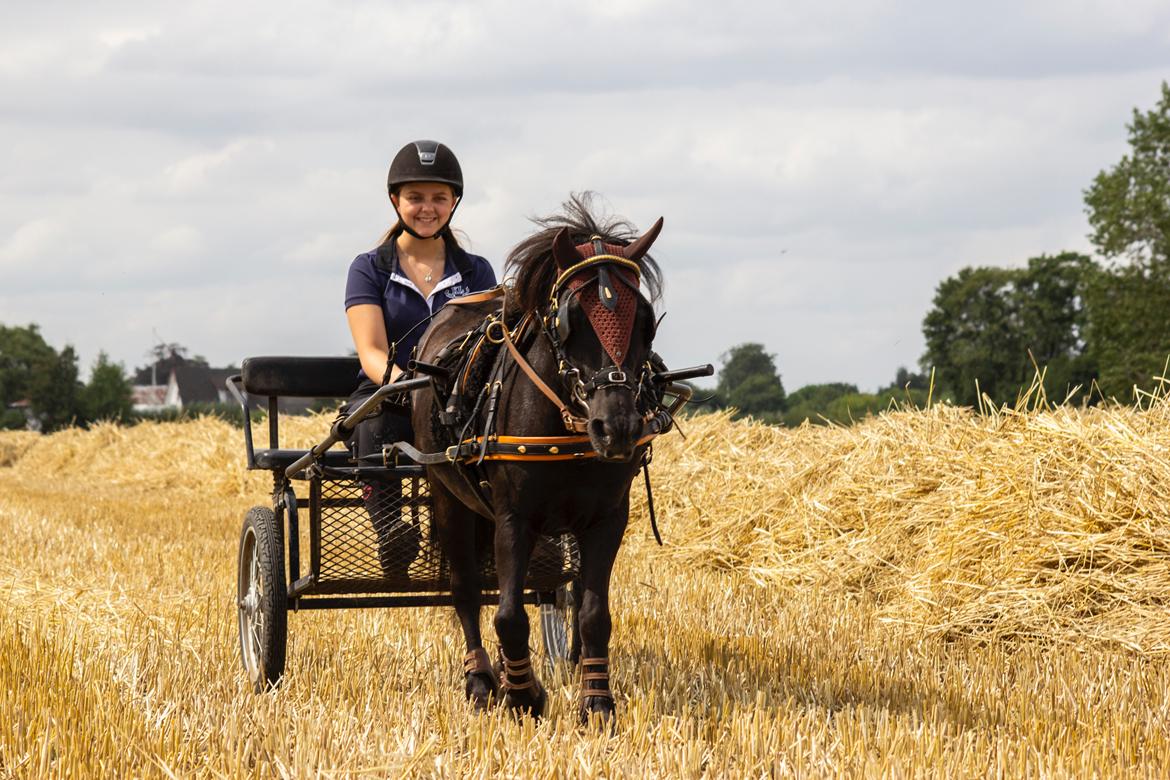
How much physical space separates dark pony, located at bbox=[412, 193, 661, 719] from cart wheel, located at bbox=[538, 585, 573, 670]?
4.44 ft

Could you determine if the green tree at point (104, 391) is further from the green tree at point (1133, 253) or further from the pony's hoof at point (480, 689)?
→ the pony's hoof at point (480, 689)

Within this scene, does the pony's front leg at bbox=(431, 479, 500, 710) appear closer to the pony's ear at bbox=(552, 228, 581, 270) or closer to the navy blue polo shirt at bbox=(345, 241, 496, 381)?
the navy blue polo shirt at bbox=(345, 241, 496, 381)

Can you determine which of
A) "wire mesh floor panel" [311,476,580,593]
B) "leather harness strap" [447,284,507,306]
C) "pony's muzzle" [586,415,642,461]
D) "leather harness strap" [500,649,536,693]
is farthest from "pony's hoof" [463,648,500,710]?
"pony's muzzle" [586,415,642,461]

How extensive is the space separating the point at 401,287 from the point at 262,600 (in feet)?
5.19

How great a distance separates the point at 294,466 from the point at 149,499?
13.0m

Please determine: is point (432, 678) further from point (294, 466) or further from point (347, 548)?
point (294, 466)

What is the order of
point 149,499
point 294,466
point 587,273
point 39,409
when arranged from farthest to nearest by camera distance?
1. point 39,409
2. point 149,499
3. point 294,466
4. point 587,273

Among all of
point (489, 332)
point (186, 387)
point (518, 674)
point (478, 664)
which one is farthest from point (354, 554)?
point (186, 387)

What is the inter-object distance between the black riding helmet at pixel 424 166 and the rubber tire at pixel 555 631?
196 centimetres

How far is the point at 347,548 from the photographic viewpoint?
568cm

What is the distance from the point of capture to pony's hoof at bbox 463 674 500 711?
16.6 ft

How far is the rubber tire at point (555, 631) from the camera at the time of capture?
6238mm

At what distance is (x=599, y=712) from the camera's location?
4.40 m

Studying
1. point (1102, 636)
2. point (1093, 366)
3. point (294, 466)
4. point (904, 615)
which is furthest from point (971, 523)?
point (1093, 366)
